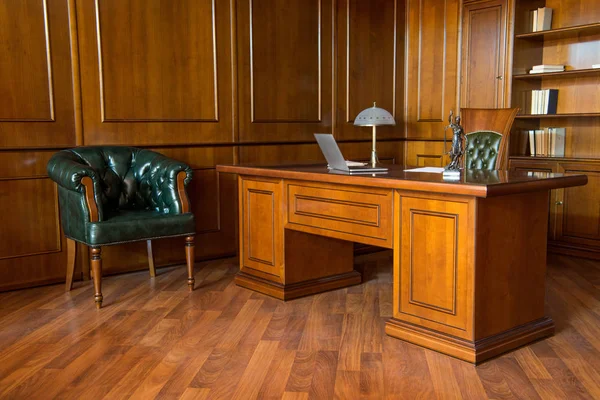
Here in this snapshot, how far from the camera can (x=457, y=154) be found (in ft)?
9.97

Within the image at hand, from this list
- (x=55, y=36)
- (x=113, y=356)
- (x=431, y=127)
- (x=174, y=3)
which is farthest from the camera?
(x=431, y=127)

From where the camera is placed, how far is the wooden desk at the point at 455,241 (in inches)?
110

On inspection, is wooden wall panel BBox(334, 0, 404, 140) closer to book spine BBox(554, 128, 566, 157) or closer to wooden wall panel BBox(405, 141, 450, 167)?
wooden wall panel BBox(405, 141, 450, 167)

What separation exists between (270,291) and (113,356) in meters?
→ 1.20

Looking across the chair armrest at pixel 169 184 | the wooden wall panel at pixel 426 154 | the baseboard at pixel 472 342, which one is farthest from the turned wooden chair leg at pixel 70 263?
the wooden wall panel at pixel 426 154

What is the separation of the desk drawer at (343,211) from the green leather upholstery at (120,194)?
0.73 meters

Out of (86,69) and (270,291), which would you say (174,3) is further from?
(270,291)

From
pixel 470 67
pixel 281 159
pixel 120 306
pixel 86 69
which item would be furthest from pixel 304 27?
pixel 120 306

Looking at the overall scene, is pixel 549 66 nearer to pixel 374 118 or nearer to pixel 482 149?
pixel 482 149

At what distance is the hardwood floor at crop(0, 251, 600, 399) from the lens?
2.52 metres

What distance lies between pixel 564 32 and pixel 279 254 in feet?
9.94

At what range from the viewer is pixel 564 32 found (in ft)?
16.7

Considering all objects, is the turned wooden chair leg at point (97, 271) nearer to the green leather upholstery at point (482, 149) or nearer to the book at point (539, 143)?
the green leather upholstery at point (482, 149)

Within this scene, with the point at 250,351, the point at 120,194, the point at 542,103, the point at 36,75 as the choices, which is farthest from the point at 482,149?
the point at 36,75
